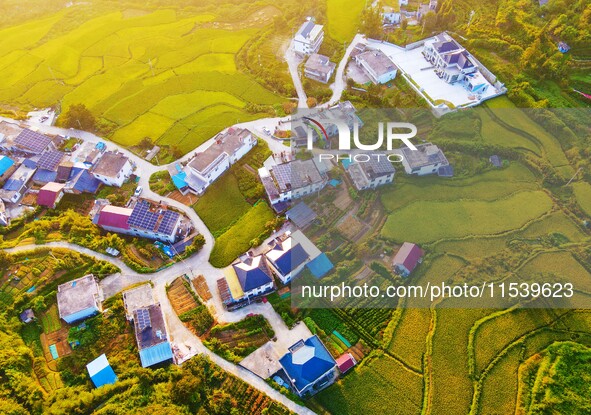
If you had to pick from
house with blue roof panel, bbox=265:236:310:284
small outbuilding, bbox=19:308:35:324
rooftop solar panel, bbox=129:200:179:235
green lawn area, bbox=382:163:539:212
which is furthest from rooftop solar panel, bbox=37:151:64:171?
green lawn area, bbox=382:163:539:212

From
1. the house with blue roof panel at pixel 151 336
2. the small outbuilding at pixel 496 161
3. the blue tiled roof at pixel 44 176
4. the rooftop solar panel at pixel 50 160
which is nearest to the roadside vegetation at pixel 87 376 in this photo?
the house with blue roof panel at pixel 151 336

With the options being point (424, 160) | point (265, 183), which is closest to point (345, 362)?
point (265, 183)

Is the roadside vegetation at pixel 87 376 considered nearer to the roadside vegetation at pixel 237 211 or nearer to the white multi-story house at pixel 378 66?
the roadside vegetation at pixel 237 211

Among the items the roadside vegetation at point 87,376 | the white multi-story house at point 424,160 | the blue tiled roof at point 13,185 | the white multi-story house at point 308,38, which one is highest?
the white multi-story house at point 308,38

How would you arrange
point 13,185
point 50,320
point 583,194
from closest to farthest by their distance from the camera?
point 50,320 < point 583,194 < point 13,185

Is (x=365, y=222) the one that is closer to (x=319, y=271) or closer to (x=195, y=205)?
(x=319, y=271)

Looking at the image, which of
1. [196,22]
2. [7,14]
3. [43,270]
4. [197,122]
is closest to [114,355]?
[43,270]

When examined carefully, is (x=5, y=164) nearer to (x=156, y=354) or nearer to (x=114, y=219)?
(x=114, y=219)
